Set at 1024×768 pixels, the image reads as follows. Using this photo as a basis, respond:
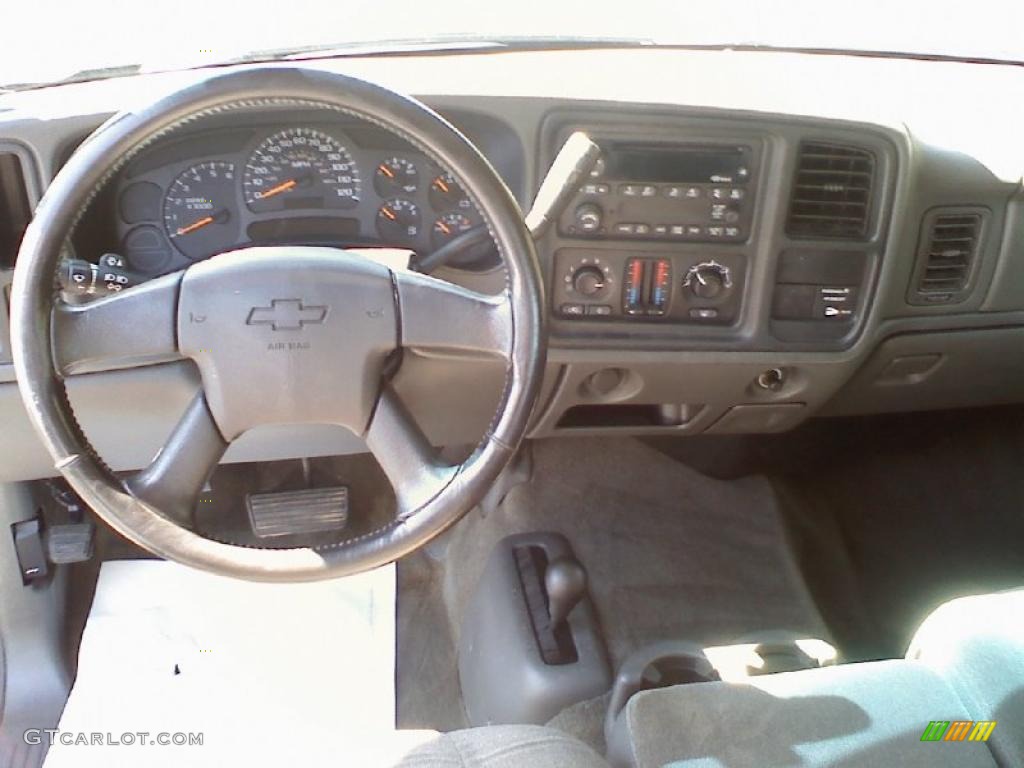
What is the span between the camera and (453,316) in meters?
1.12

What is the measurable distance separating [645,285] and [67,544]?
45.3 inches

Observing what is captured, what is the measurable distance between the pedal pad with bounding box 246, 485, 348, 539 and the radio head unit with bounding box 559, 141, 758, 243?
0.81 meters

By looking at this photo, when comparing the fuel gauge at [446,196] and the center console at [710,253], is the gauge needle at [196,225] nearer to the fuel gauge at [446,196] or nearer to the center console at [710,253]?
the fuel gauge at [446,196]

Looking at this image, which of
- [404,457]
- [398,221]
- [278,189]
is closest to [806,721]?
[404,457]

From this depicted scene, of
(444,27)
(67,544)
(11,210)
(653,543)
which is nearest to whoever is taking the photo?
(11,210)

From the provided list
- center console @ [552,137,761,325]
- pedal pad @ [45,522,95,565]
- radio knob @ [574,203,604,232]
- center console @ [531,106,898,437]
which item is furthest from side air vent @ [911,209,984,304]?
pedal pad @ [45,522,95,565]

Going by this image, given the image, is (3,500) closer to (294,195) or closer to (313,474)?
A: (313,474)

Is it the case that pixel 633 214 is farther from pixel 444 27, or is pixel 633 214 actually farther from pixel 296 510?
pixel 296 510

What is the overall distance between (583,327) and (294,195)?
1.52 ft

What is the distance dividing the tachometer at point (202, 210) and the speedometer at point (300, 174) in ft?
0.10

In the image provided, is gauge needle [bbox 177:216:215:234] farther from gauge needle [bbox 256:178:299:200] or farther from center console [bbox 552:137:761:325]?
center console [bbox 552:137:761:325]

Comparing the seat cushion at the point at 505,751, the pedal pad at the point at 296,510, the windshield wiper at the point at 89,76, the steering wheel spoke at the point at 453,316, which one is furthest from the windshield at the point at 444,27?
the seat cushion at the point at 505,751

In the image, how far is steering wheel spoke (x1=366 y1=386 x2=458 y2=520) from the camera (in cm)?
114

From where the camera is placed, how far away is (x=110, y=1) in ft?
5.19
